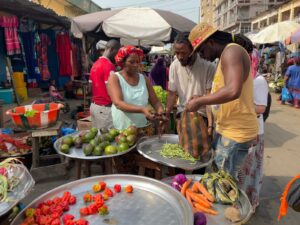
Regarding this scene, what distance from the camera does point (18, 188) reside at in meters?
1.63

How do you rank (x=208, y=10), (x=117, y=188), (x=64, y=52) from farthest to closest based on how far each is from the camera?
(x=208, y=10)
(x=64, y=52)
(x=117, y=188)

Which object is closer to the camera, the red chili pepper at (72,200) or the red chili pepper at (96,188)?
the red chili pepper at (72,200)

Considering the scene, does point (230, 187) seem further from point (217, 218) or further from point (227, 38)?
point (227, 38)

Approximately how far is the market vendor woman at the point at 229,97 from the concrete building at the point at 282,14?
22.9 metres

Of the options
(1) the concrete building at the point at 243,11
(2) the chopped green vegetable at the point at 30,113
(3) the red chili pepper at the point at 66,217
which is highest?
(1) the concrete building at the point at 243,11

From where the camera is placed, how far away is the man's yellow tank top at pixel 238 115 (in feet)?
7.03

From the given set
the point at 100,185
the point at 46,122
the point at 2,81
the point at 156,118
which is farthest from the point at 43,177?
the point at 2,81

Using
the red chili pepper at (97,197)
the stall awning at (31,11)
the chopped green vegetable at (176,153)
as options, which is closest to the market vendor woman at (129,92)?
the chopped green vegetable at (176,153)

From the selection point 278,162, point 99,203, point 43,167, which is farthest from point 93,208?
point 278,162

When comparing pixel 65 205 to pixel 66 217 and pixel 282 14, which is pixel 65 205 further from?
pixel 282 14

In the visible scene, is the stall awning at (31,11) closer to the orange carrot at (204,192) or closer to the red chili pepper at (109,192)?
the red chili pepper at (109,192)

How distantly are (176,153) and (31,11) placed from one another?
279 inches

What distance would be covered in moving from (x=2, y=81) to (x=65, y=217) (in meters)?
8.05

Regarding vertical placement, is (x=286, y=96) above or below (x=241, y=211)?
below
